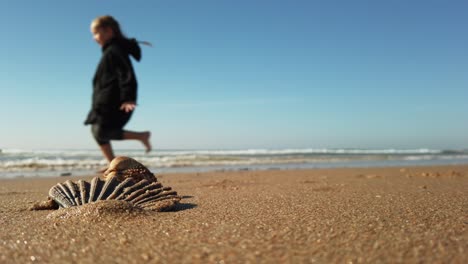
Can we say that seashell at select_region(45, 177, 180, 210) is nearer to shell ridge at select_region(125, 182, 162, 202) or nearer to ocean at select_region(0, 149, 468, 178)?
shell ridge at select_region(125, 182, 162, 202)

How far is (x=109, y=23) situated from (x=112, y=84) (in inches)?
27.9

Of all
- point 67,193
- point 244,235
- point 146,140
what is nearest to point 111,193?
point 67,193

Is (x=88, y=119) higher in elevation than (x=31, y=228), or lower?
higher

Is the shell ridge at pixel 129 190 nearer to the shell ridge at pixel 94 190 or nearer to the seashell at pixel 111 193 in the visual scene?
the seashell at pixel 111 193

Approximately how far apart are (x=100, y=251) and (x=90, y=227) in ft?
1.47

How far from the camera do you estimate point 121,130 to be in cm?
419

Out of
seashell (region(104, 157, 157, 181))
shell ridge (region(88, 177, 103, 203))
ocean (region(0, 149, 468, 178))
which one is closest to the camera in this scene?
shell ridge (region(88, 177, 103, 203))

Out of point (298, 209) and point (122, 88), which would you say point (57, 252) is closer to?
point (298, 209)

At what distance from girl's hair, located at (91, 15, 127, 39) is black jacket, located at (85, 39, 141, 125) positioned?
0.11 metres

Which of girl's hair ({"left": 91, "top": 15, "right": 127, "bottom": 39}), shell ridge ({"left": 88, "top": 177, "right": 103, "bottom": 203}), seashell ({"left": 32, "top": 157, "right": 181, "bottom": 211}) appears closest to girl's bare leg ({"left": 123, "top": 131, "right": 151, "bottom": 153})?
girl's hair ({"left": 91, "top": 15, "right": 127, "bottom": 39})

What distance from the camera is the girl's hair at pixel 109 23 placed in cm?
432

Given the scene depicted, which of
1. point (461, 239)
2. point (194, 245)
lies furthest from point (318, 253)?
point (461, 239)

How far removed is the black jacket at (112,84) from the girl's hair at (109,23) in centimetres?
11

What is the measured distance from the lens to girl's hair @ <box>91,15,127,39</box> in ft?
14.2
